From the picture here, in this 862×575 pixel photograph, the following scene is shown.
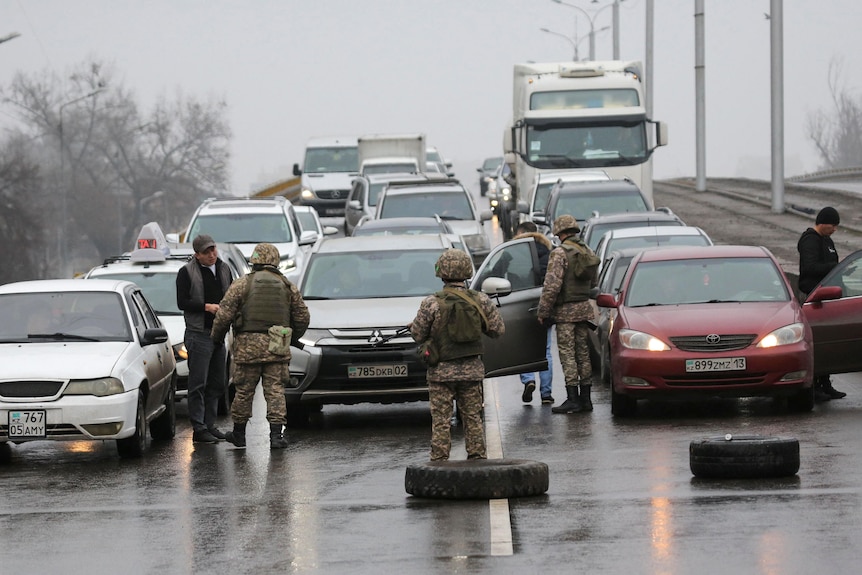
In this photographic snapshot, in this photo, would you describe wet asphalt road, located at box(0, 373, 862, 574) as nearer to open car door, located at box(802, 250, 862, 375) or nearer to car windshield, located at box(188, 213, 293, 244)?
open car door, located at box(802, 250, 862, 375)

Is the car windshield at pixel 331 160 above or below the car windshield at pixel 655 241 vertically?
below

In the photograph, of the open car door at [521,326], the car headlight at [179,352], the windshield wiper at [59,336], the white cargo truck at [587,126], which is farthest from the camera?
the white cargo truck at [587,126]

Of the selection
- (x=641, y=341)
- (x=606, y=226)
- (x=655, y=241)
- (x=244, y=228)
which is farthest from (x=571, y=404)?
(x=244, y=228)

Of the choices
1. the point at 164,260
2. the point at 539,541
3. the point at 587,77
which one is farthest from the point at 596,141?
the point at 539,541

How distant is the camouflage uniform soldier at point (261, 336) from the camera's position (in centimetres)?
1298

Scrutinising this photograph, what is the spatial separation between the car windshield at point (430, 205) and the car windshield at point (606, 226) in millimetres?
8645

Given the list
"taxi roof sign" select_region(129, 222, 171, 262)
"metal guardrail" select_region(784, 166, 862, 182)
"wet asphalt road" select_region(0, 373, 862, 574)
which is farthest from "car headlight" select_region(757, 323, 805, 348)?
"metal guardrail" select_region(784, 166, 862, 182)

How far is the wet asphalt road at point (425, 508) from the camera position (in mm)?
8062

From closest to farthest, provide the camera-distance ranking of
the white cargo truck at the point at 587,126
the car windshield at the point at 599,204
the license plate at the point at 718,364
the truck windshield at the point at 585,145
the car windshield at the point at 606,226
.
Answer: the license plate at the point at 718,364
the car windshield at the point at 606,226
the car windshield at the point at 599,204
the white cargo truck at the point at 587,126
the truck windshield at the point at 585,145

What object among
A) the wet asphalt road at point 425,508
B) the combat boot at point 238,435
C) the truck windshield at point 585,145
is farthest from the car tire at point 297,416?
the truck windshield at point 585,145

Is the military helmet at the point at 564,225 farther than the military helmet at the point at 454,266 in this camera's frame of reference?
Yes

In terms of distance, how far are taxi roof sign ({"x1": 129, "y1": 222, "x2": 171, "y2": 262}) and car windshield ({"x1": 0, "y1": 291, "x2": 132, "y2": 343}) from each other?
167 inches

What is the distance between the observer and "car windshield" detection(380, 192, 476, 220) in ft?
107

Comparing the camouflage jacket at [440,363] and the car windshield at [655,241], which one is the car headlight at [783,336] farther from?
the car windshield at [655,241]
